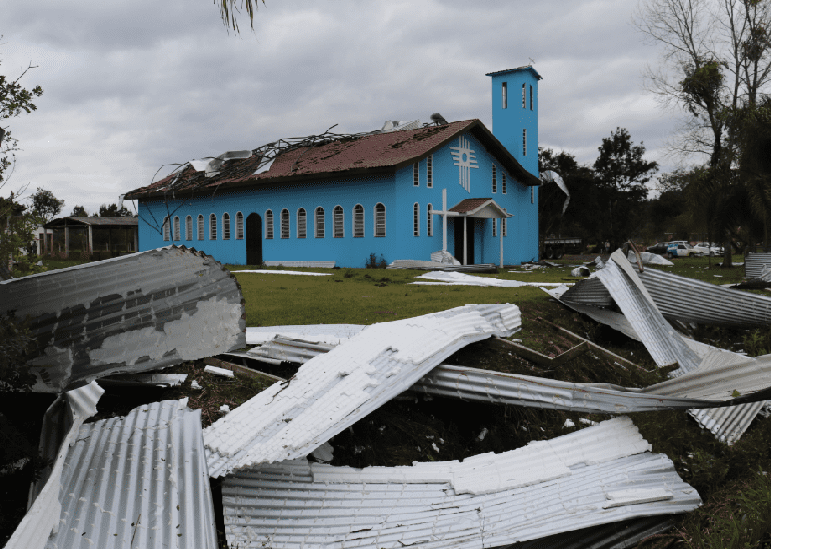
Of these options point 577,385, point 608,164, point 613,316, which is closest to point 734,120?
point 613,316

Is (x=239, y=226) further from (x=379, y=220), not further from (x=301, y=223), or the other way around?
(x=379, y=220)

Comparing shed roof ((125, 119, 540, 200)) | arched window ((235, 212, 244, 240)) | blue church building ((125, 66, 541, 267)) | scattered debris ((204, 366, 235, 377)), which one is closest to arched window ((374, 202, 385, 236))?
blue church building ((125, 66, 541, 267))

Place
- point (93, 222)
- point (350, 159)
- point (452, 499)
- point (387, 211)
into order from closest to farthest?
point (452, 499)
point (387, 211)
point (350, 159)
point (93, 222)

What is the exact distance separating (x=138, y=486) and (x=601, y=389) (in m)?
2.60

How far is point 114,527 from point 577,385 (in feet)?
8.52

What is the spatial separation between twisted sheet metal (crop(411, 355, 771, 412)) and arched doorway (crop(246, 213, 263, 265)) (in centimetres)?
2315

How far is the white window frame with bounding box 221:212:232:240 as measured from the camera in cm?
2767

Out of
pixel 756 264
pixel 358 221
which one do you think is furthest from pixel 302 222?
pixel 756 264

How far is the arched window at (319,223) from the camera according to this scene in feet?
79.9

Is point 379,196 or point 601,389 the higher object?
point 379,196

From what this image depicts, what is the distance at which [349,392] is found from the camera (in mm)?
3719

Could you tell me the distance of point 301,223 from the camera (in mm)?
24922

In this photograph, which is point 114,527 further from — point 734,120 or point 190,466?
point 734,120

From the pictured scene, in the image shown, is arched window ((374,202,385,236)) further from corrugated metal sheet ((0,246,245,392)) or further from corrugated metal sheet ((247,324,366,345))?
corrugated metal sheet ((0,246,245,392))
